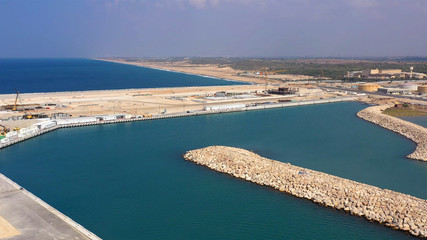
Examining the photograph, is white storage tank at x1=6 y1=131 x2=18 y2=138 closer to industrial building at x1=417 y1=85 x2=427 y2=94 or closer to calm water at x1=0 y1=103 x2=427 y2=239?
calm water at x1=0 y1=103 x2=427 y2=239

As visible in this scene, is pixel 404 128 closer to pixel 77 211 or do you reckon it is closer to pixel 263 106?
pixel 263 106

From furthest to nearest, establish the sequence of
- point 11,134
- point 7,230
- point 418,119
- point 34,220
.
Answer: point 418,119 < point 11,134 < point 34,220 < point 7,230

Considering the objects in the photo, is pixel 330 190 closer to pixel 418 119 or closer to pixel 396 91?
pixel 418 119

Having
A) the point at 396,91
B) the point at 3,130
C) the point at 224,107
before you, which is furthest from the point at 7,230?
the point at 396,91

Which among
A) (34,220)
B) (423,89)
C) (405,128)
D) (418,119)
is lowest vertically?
(418,119)

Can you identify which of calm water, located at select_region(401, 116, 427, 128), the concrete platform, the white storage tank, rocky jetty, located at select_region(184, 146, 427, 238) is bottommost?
calm water, located at select_region(401, 116, 427, 128)

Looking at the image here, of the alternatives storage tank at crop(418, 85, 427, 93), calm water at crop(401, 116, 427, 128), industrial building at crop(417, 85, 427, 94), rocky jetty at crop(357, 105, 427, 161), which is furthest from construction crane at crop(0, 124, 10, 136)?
storage tank at crop(418, 85, 427, 93)
